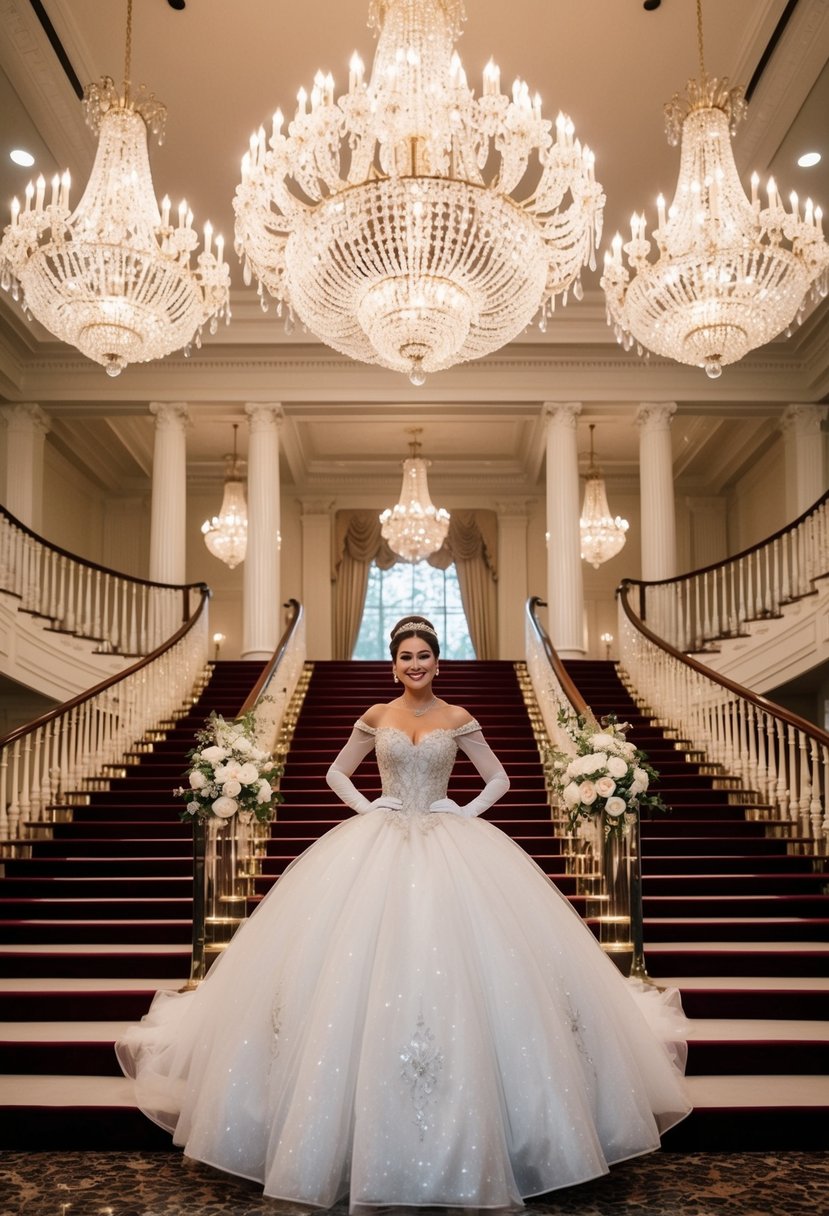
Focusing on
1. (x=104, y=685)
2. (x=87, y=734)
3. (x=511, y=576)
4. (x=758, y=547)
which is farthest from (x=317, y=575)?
(x=104, y=685)

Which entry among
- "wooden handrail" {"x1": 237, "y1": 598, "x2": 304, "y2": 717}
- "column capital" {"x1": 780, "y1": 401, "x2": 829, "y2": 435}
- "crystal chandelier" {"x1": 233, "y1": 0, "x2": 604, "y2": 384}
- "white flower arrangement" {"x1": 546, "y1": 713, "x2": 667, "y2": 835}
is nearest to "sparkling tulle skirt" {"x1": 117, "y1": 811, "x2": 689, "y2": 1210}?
"white flower arrangement" {"x1": 546, "y1": 713, "x2": 667, "y2": 835}

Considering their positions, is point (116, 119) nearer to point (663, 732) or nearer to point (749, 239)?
point (749, 239)

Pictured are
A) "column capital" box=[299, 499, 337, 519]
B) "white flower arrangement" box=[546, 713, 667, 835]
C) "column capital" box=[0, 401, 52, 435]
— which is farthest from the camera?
"column capital" box=[299, 499, 337, 519]

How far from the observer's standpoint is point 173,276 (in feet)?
24.4

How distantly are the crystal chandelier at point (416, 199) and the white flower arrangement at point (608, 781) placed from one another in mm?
2512

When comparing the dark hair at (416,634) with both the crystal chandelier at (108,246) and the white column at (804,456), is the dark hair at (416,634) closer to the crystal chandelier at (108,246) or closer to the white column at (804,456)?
the crystal chandelier at (108,246)

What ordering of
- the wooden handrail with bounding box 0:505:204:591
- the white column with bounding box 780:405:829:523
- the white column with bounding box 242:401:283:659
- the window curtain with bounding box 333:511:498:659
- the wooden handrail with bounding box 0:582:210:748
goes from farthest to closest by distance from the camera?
the window curtain with bounding box 333:511:498:659 < the white column with bounding box 242:401:283:659 < the white column with bounding box 780:405:829:523 < the wooden handrail with bounding box 0:505:204:591 < the wooden handrail with bounding box 0:582:210:748

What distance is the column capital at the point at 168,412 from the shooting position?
14250 mm

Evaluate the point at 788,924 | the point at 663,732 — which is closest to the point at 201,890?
the point at 788,924

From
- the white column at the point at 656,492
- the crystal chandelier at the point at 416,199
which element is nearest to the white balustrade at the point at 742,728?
the white column at the point at 656,492

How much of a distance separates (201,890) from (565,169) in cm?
A: 455

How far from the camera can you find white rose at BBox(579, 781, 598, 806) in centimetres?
604

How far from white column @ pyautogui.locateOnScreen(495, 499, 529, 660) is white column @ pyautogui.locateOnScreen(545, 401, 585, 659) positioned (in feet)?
15.5

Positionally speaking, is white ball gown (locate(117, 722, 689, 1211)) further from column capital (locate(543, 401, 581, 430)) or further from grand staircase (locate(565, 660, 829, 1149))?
column capital (locate(543, 401, 581, 430))
